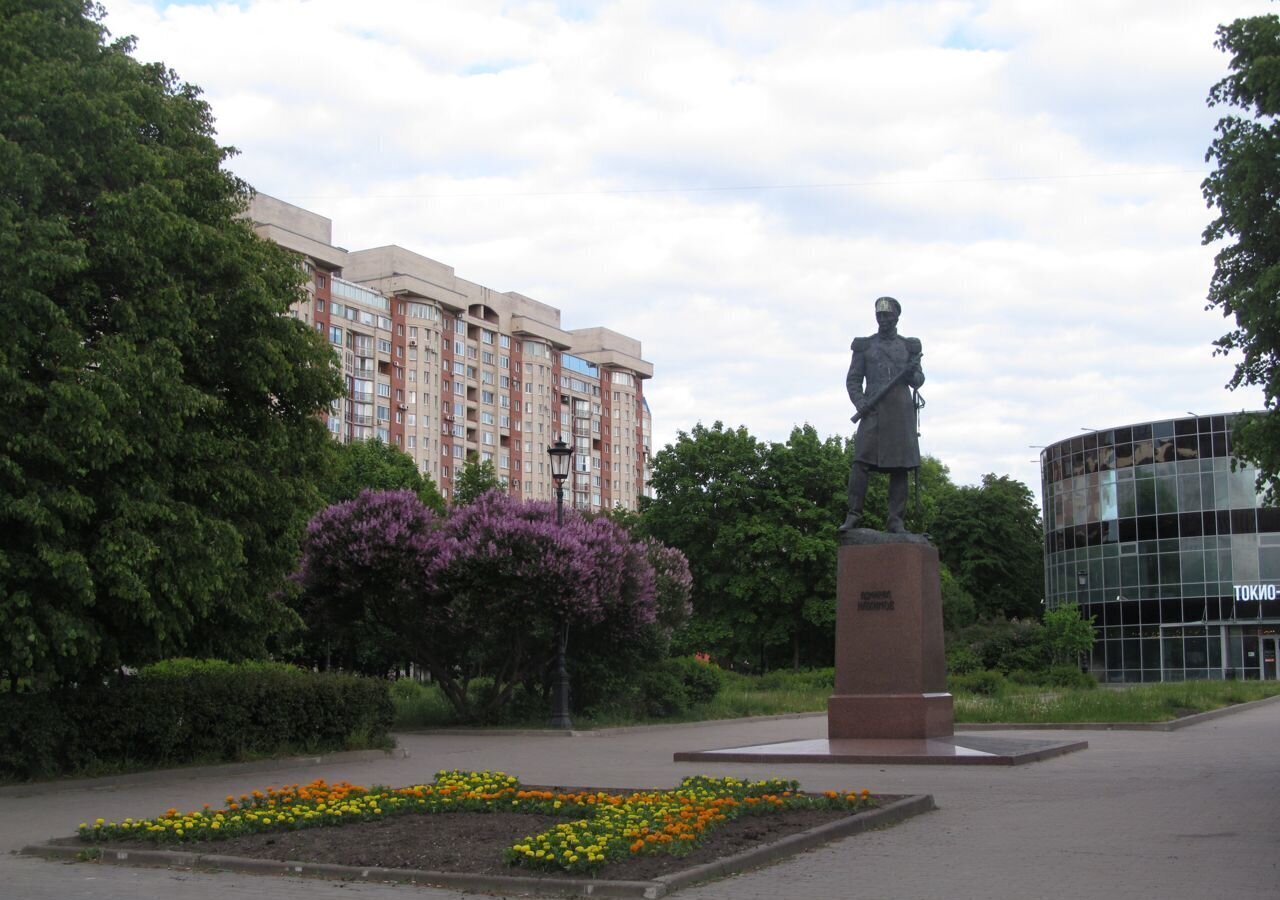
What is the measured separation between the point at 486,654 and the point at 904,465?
978cm

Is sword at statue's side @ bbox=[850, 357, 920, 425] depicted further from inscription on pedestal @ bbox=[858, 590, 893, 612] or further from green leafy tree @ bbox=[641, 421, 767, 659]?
green leafy tree @ bbox=[641, 421, 767, 659]

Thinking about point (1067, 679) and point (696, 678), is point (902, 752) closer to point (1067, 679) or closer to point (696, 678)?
point (696, 678)

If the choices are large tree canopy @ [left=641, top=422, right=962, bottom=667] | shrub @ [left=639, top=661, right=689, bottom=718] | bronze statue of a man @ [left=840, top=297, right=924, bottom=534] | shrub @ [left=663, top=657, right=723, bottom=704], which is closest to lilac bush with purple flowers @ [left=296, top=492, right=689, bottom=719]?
shrub @ [left=639, top=661, right=689, bottom=718]

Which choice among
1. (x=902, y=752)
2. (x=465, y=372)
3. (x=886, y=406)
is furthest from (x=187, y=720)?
(x=465, y=372)

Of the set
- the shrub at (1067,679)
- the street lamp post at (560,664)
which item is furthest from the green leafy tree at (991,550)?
the street lamp post at (560,664)

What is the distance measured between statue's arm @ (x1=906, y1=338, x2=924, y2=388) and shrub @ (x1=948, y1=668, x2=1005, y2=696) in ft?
56.6

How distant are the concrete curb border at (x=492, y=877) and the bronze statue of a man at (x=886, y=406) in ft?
32.6

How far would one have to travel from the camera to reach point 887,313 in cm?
2061

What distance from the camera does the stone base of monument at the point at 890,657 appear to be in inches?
728

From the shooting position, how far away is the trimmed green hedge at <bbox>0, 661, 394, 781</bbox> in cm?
1488

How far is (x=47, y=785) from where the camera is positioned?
576 inches

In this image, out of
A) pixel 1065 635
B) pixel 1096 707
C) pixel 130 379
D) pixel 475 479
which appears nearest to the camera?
pixel 130 379

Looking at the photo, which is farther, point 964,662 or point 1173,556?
point 1173,556

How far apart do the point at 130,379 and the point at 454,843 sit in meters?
7.18
